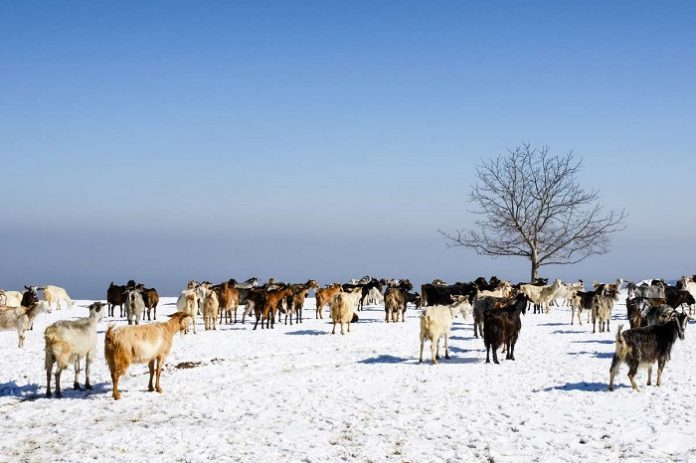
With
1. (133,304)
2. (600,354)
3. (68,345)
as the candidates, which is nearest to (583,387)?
(600,354)

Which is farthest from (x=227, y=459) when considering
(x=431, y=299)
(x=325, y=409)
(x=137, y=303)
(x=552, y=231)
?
(x=552, y=231)

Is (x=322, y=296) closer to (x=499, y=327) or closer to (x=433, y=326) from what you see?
(x=433, y=326)

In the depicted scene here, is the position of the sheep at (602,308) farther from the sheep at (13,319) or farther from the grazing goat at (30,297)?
the grazing goat at (30,297)

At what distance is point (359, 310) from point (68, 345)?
22618mm

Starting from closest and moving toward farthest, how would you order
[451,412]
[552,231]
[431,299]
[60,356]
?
1. [451,412]
2. [60,356]
3. [431,299]
4. [552,231]

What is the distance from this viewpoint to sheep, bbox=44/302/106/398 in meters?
13.5

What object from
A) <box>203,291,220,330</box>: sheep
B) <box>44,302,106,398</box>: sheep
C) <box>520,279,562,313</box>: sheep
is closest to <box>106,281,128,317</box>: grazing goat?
<box>203,291,220,330</box>: sheep

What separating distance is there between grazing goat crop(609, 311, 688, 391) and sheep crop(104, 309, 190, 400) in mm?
9834

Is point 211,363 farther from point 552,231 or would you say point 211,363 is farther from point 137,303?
point 552,231

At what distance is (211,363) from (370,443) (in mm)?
8034

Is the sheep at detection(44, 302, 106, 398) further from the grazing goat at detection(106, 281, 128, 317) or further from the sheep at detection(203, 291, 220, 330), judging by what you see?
the grazing goat at detection(106, 281, 128, 317)

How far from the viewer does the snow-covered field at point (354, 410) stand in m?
10.2

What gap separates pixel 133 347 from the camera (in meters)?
13.4

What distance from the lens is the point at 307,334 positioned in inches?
926
